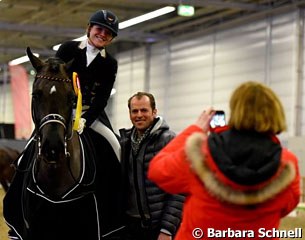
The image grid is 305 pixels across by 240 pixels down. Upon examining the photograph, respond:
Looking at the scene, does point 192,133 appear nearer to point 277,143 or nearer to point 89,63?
point 277,143

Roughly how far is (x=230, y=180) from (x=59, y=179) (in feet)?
7.03

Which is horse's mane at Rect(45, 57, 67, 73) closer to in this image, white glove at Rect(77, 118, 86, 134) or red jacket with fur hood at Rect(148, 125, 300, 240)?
white glove at Rect(77, 118, 86, 134)

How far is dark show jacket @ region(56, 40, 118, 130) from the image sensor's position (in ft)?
17.7

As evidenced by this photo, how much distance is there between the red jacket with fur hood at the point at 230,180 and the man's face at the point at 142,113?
5.69ft

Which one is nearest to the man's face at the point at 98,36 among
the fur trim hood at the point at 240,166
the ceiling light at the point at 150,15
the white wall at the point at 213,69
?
the fur trim hood at the point at 240,166

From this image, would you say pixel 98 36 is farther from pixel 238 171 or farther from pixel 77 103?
pixel 238 171

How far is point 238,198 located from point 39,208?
7.37 ft

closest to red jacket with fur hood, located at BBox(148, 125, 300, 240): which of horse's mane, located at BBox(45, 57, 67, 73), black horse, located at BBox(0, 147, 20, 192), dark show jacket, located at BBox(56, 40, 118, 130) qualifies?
horse's mane, located at BBox(45, 57, 67, 73)

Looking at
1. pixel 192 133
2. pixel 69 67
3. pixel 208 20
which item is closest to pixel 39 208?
pixel 69 67

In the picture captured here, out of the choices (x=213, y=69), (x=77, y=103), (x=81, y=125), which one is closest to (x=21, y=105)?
(x=213, y=69)

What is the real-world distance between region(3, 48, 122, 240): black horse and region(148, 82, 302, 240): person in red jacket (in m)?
1.59

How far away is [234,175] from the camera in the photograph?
9.34 feet

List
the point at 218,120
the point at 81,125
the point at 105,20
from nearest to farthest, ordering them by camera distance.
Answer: the point at 218,120, the point at 81,125, the point at 105,20

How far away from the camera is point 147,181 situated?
15.8ft
